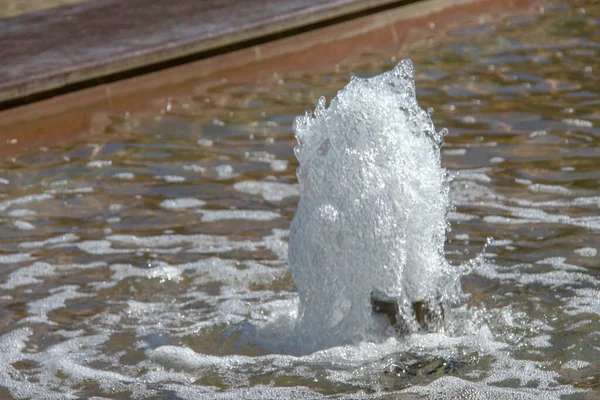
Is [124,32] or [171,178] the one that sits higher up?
[124,32]

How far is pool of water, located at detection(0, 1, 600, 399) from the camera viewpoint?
3217 millimetres

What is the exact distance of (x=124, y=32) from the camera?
6.80 m

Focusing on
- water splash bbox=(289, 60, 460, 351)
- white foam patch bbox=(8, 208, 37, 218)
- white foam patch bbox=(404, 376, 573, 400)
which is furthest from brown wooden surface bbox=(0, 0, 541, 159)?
white foam patch bbox=(404, 376, 573, 400)

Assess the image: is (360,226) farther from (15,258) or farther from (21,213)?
(21,213)

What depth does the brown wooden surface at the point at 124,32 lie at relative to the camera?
20.1 ft

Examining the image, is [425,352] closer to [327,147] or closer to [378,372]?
[378,372]

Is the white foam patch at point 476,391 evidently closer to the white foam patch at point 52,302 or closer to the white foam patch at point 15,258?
the white foam patch at point 52,302

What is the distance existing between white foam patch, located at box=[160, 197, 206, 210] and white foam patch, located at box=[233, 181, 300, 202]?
232mm

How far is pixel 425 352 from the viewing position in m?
3.26

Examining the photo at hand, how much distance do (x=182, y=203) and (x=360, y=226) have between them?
5.60 ft

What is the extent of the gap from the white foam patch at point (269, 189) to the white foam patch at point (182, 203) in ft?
0.76

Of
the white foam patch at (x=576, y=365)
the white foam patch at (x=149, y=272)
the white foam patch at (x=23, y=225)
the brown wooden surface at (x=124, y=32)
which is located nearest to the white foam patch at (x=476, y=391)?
the white foam patch at (x=576, y=365)

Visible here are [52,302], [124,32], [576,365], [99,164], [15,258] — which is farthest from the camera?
[124,32]

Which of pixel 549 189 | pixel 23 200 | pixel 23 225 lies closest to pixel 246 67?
pixel 23 200
